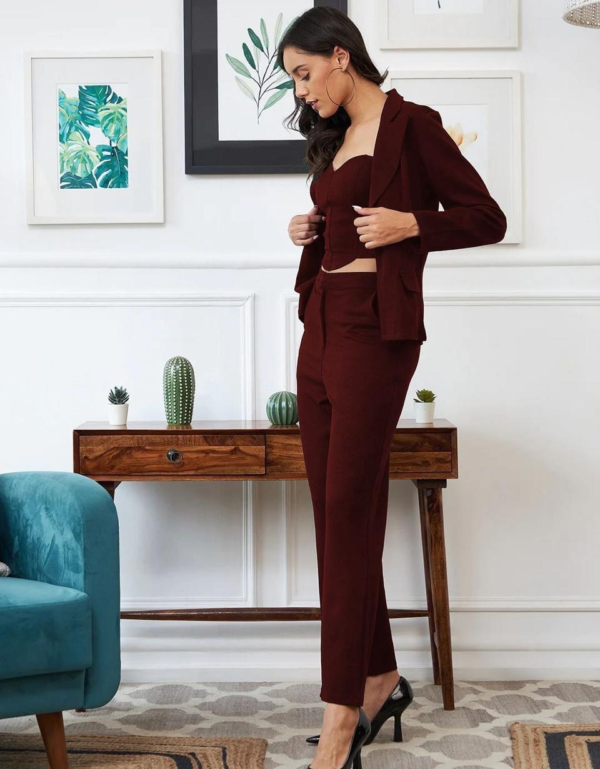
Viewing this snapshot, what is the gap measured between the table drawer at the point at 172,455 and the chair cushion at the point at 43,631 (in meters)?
0.58

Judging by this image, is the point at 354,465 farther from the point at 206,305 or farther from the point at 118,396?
the point at 206,305

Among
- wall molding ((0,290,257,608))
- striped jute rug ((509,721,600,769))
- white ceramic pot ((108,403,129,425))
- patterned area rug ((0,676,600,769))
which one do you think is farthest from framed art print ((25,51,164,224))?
striped jute rug ((509,721,600,769))

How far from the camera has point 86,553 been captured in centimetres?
197

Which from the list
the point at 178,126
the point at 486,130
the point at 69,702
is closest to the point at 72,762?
the point at 69,702

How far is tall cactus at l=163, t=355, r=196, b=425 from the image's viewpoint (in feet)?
8.70

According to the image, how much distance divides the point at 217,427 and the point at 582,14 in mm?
1706

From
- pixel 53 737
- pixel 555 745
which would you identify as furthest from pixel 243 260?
pixel 555 745

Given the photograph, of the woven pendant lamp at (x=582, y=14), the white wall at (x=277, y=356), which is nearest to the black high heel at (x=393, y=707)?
the white wall at (x=277, y=356)

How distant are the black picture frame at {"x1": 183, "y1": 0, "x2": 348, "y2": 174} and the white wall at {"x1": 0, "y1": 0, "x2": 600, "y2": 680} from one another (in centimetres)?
5

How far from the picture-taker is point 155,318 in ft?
9.62

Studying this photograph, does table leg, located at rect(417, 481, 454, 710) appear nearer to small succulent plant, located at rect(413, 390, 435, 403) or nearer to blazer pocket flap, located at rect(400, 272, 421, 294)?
small succulent plant, located at rect(413, 390, 435, 403)

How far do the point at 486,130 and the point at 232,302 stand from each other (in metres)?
1.03

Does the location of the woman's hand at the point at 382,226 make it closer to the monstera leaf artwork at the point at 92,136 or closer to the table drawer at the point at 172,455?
the table drawer at the point at 172,455

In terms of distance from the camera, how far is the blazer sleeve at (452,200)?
188 cm
